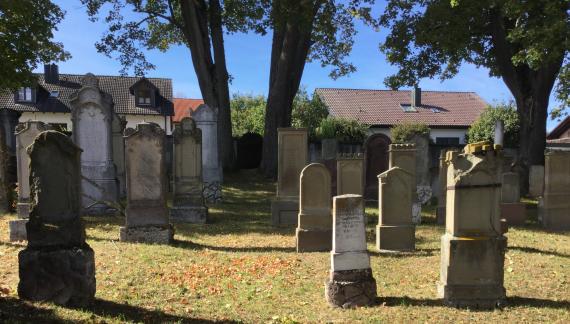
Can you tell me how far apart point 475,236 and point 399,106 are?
35.4 m

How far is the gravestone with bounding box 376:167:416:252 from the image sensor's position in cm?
798

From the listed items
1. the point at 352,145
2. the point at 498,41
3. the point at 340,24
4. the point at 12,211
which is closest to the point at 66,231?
the point at 12,211

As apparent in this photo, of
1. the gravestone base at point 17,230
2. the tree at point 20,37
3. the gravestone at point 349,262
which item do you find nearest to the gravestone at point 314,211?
the gravestone at point 349,262

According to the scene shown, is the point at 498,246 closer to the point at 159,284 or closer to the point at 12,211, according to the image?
the point at 159,284

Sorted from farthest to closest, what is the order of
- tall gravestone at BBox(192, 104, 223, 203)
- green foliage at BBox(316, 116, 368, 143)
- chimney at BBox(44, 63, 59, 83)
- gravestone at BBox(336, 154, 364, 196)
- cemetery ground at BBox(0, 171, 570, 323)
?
chimney at BBox(44, 63, 59, 83)
green foliage at BBox(316, 116, 368, 143)
tall gravestone at BBox(192, 104, 223, 203)
gravestone at BBox(336, 154, 364, 196)
cemetery ground at BBox(0, 171, 570, 323)

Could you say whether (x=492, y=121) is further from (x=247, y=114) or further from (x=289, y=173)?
(x=247, y=114)

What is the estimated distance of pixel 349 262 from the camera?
529 cm

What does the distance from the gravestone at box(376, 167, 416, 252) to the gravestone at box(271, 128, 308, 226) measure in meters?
2.96

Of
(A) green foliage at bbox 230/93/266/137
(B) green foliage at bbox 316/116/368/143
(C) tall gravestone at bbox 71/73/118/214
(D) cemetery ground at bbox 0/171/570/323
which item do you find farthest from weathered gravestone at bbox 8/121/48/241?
(A) green foliage at bbox 230/93/266/137

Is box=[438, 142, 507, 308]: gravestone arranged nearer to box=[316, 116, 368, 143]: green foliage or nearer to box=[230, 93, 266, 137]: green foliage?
box=[316, 116, 368, 143]: green foliage

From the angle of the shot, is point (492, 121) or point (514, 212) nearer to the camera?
point (514, 212)

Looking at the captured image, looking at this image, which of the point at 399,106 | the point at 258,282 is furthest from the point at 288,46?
the point at 399,106

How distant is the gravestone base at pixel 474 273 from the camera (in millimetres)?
5129

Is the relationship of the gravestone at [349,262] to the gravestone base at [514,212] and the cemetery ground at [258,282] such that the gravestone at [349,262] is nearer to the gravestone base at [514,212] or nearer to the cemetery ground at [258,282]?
the cemetery ground at [258,282]
